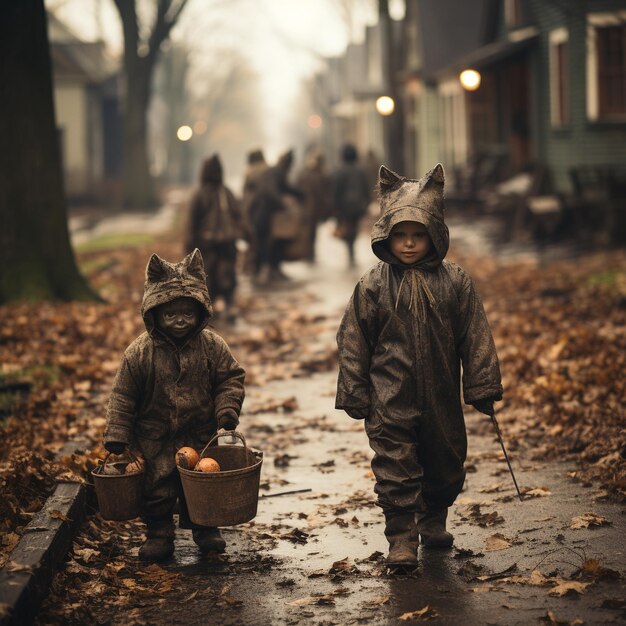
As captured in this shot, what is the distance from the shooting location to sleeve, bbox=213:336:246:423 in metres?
5.76

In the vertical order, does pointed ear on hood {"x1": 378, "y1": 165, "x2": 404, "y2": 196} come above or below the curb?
above

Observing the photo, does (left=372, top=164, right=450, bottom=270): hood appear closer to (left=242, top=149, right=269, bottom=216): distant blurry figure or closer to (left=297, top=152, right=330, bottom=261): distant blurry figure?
(left=242, top=149, right=269, bottom=216): distant blurry figure

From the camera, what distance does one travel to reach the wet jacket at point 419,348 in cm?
554

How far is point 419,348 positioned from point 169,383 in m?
1.23

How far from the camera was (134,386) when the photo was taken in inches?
227

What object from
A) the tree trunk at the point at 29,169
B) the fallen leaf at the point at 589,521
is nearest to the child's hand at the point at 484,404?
the fallen leaf at the point at 589,521

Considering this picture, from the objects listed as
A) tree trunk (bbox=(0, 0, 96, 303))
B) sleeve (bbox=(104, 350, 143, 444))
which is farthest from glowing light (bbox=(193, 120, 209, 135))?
sleeve (bbox=(104, 350, 143, 444))

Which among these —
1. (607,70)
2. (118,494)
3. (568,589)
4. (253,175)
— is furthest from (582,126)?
(568,589)

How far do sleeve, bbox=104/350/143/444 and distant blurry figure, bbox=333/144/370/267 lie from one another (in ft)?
52.0

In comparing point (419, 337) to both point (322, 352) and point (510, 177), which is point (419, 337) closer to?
point (322, 352)

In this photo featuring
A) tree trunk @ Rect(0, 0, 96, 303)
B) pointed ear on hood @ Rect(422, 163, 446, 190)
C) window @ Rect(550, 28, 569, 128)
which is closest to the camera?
pointed ear on hood @ Rect(422, 163, 446, 190)

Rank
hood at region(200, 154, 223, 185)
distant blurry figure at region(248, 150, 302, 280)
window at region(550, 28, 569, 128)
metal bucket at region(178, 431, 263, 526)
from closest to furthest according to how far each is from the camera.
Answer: metal bucket at region(178, 431, 263, 526)
hood at region(200, 154, 223, 185)
distant blurry figure at region(248, 150, 302, 280)
window at region(550, 28, 569, 128)

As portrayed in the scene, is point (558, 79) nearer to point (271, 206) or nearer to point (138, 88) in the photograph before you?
point (271, 206)

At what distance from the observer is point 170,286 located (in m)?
5.78
